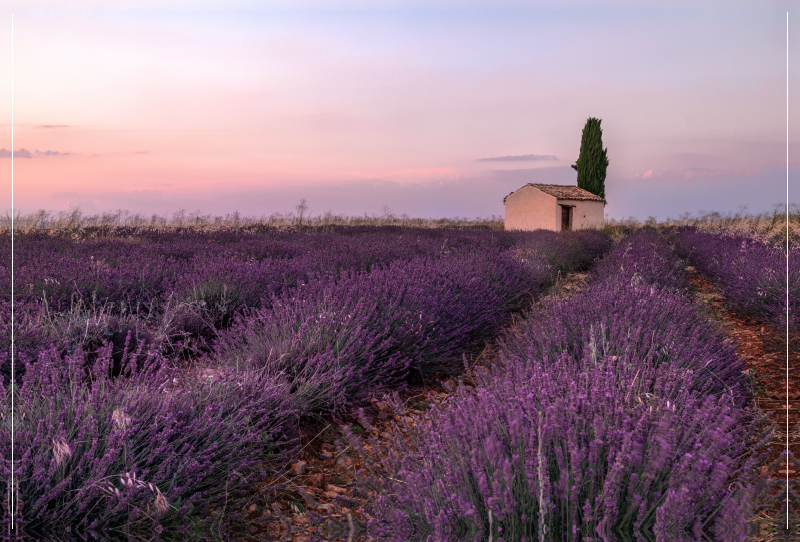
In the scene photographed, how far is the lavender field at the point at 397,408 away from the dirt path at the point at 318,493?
8cm

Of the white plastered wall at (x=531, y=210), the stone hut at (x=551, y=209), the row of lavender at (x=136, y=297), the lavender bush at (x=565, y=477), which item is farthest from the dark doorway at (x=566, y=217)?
the lavender bush at (x=565, y=477)

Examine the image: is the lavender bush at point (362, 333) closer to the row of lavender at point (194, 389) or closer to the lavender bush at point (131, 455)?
the row of lavender at point (194, 389)

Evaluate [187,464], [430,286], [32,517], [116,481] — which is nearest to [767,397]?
[430,286]

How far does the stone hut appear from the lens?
86.0ft

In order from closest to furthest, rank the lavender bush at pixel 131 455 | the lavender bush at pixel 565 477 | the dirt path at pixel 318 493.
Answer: the lavender bush at pixel 565 477, the lavender bush at pixel 131 455, the dirt path at pixel 318 493

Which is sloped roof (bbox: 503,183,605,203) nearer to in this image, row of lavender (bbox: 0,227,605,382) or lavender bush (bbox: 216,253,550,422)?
row of lavender (bbox: 0,227,605,382)

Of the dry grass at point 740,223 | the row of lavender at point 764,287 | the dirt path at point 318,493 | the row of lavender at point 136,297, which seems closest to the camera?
the dirt path at point 318,493

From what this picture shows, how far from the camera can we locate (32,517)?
71.7 inches

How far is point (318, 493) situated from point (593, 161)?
107 feet

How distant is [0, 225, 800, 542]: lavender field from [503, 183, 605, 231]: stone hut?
68.8 ft

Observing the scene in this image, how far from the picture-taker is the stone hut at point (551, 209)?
1032 inches

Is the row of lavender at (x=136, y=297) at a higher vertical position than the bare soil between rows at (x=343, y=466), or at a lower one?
higher

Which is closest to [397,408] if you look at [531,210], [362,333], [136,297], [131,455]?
[131,455]

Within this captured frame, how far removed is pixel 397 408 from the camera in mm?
1962
